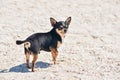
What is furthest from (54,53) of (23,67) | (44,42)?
(23,67)

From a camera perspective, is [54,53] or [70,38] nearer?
[54,53]

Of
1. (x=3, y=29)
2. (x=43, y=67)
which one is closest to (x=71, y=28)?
(x=3, y=29)

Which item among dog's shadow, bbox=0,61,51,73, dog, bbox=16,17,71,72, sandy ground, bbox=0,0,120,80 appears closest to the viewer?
dog, bbox=16,17,71,72

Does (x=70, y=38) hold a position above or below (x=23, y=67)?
above

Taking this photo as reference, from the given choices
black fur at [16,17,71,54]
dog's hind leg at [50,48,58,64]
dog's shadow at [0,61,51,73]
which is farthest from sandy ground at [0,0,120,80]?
black fur at [16,17,71,54]

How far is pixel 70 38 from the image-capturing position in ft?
34.1

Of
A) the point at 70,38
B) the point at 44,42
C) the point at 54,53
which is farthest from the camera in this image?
the point at 70,38

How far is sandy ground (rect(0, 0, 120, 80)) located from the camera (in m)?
8.25

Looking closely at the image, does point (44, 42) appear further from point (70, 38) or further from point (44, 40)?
point (70, 38)

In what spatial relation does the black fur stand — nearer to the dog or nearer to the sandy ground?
the dog

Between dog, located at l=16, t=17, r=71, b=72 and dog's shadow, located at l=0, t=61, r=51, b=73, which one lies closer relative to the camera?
dog, located at l=16, t=17, r=71, b=72

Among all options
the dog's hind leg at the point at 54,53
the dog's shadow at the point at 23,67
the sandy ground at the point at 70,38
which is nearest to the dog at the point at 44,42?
the dog's hind leg at the point at 54,53

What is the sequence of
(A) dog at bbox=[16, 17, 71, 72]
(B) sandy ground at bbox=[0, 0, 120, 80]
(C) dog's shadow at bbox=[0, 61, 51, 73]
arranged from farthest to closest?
1. (C) dog's shadow at bbox=[0, 61, 51, 73]
2. (B) sandy ground at bbox=[0, 0, 120, 80]
3. (A) dog at bbox=[16, 17, 71, 72]

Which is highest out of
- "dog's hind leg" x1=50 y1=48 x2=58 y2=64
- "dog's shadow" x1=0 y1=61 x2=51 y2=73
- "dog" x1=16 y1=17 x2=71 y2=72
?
"dog" x1=16 y1=17 x2=71 y2=72
